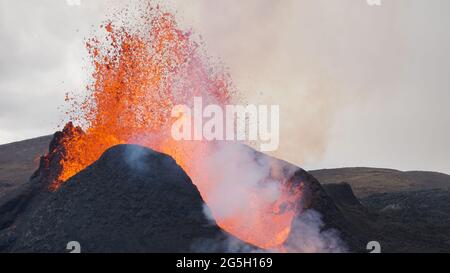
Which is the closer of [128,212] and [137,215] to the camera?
[137,215]

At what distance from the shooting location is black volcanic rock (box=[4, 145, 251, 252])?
19406 millimetres

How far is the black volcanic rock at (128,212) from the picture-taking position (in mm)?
19406

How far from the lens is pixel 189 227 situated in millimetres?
19891

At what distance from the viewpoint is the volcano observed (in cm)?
1939

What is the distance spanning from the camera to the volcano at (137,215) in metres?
19.4

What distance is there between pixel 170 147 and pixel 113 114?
4013 mm

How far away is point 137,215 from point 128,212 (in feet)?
1.37

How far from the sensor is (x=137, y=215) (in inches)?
806
